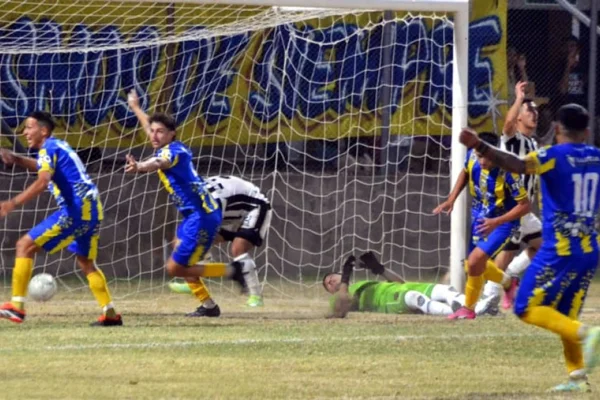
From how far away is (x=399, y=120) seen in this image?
1728 cm

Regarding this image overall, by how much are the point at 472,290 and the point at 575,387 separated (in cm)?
420

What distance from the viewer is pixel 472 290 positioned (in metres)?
13.2

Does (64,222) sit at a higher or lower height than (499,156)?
lower

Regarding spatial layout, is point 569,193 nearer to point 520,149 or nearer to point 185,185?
point 520,149

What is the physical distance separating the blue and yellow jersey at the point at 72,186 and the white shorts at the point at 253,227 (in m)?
2.64

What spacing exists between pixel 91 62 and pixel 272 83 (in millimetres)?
2088

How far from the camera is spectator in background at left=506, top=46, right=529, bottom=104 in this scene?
61.0 ft

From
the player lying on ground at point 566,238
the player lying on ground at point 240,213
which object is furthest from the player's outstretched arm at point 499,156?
the player lying on ground at point 240,213

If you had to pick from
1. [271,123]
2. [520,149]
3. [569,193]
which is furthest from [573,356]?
[271,123]

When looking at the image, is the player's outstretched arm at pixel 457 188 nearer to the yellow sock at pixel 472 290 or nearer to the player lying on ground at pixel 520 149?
the player lying on ground at pixel 520 149

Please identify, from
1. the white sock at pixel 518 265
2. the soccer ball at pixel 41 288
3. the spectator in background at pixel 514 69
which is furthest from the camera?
the spectator in background at pixel 514 69

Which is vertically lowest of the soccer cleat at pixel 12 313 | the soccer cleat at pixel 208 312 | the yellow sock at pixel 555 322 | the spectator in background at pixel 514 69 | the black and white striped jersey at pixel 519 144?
the soccer cleat at pixel 208 312

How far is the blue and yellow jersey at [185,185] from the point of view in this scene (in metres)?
12.9

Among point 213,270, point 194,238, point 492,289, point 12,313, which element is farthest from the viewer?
point 492,289
